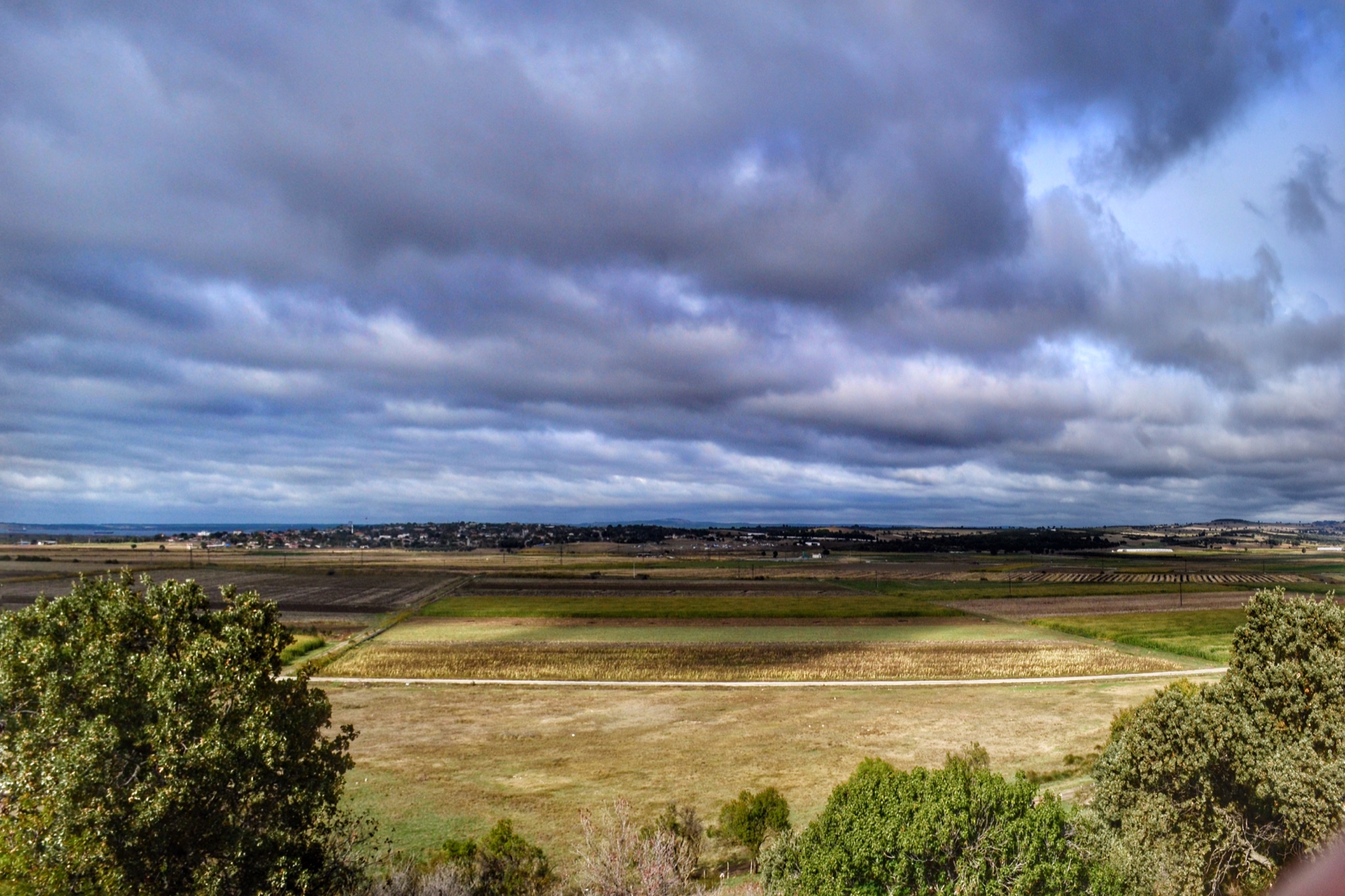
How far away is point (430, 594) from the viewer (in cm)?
13850

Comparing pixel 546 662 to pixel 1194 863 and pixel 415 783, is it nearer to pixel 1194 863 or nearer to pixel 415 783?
pixel 415 783

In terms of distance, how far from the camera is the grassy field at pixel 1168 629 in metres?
84.1

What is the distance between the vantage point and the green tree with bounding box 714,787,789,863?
1237 inches

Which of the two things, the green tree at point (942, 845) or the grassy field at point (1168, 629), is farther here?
the grassy field at point (1168, 629)

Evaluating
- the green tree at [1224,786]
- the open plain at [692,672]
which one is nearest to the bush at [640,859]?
the open plain at [692,672]

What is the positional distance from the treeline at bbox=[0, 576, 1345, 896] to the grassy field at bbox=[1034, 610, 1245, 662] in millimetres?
63491

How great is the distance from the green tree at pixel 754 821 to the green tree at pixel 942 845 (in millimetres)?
9437

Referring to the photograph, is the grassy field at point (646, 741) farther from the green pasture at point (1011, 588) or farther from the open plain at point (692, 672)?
the green pasture at point (1011, 588)

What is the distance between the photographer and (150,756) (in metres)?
17.8

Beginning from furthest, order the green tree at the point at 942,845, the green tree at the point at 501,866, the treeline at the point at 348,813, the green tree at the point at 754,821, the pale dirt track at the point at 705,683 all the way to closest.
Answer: the pale dirt track at the point at 705,683
the green tree at the point at 754,821
the green tree at the point at 501,866
the green tree at the point at 942,845
the treeline at the point at 348,813

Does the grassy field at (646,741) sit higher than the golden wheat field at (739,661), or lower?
higher

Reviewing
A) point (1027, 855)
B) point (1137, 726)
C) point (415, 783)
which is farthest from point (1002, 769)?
point (415, 783)

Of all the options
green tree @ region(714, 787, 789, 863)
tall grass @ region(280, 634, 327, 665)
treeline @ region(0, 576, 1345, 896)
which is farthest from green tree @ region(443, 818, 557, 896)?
tall grass @ region(280, 634, 327, 665)

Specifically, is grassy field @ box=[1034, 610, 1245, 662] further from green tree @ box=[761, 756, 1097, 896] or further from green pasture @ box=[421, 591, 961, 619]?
green tree @ box=[761, 756, 1097, 896]
